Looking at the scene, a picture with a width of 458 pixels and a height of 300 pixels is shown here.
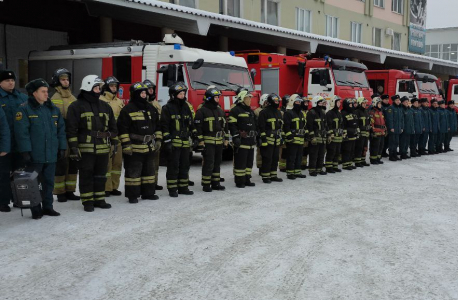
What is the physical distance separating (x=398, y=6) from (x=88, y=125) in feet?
110

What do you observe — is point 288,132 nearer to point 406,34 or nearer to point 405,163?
point 405,163

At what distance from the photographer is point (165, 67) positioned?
11.1 m

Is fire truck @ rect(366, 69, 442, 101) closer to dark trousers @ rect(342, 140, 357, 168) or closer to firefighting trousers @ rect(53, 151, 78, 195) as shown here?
dark trousers @ rect(342, 140, 357, 168)

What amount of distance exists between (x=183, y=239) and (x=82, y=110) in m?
2.60

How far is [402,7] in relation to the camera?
36219 millimetres

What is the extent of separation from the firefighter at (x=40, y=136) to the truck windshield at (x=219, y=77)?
184 inches

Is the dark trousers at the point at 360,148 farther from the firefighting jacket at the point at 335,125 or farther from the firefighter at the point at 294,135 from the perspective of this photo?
the firefighter at the point at 294,135

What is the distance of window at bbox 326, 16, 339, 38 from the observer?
2931 cm

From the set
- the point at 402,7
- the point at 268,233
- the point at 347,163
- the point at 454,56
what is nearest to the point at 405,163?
the point at 347,163

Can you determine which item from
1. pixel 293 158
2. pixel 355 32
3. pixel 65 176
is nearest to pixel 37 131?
pixel 65 176

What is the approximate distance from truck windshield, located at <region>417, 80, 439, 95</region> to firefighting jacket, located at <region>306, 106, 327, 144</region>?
929 cm

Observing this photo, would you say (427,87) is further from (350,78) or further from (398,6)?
(398,6)

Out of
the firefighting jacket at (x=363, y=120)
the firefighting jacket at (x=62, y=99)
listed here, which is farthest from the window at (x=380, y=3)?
the firefighting jacket at (x=62, y=99)

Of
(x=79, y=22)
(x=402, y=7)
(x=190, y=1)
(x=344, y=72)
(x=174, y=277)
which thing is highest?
(x=402, y=7)
